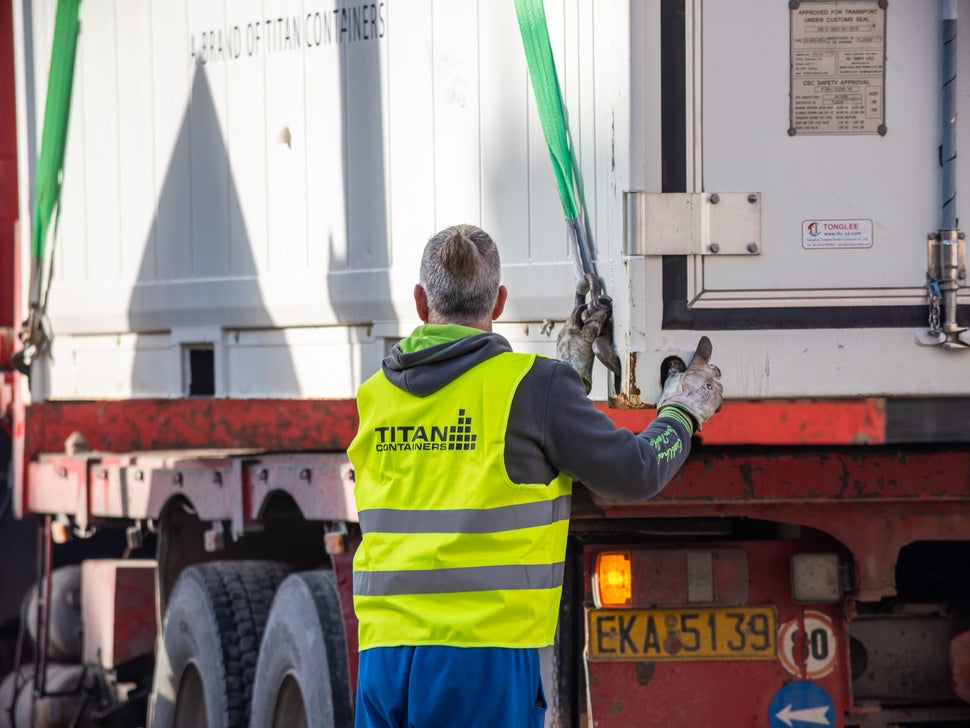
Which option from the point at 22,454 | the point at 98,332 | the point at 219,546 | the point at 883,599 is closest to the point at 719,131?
the point at 883,599

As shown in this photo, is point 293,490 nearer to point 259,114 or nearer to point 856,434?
point 259,114

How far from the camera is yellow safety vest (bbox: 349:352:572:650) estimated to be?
3.37 meters

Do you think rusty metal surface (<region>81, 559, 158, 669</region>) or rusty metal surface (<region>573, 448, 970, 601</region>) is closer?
rusty metal surface (<region>573, 448, 970, 601</region>)

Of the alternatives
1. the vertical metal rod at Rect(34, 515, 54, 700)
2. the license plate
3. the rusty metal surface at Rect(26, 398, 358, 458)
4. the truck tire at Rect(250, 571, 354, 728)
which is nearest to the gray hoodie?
the license plate

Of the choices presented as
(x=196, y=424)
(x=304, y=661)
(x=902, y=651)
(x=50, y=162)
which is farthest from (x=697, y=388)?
(x=50, y=162)

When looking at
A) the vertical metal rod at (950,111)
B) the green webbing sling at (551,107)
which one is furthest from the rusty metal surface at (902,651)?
the green webbing sling at (551,107)

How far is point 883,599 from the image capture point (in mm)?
4793

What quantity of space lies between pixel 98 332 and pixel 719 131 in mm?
3205

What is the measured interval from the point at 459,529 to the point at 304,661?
6.72 feet

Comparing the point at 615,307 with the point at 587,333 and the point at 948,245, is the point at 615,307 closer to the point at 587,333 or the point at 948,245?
the point at 587,333

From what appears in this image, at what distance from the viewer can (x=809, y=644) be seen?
4551 millimetres

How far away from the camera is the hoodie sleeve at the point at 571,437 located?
341cm

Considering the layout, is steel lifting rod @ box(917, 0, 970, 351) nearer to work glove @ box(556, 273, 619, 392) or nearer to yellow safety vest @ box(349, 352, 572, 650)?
work glove @ box(556, 273, 619, 392)

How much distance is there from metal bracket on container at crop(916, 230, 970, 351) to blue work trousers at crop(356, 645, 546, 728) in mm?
1462
